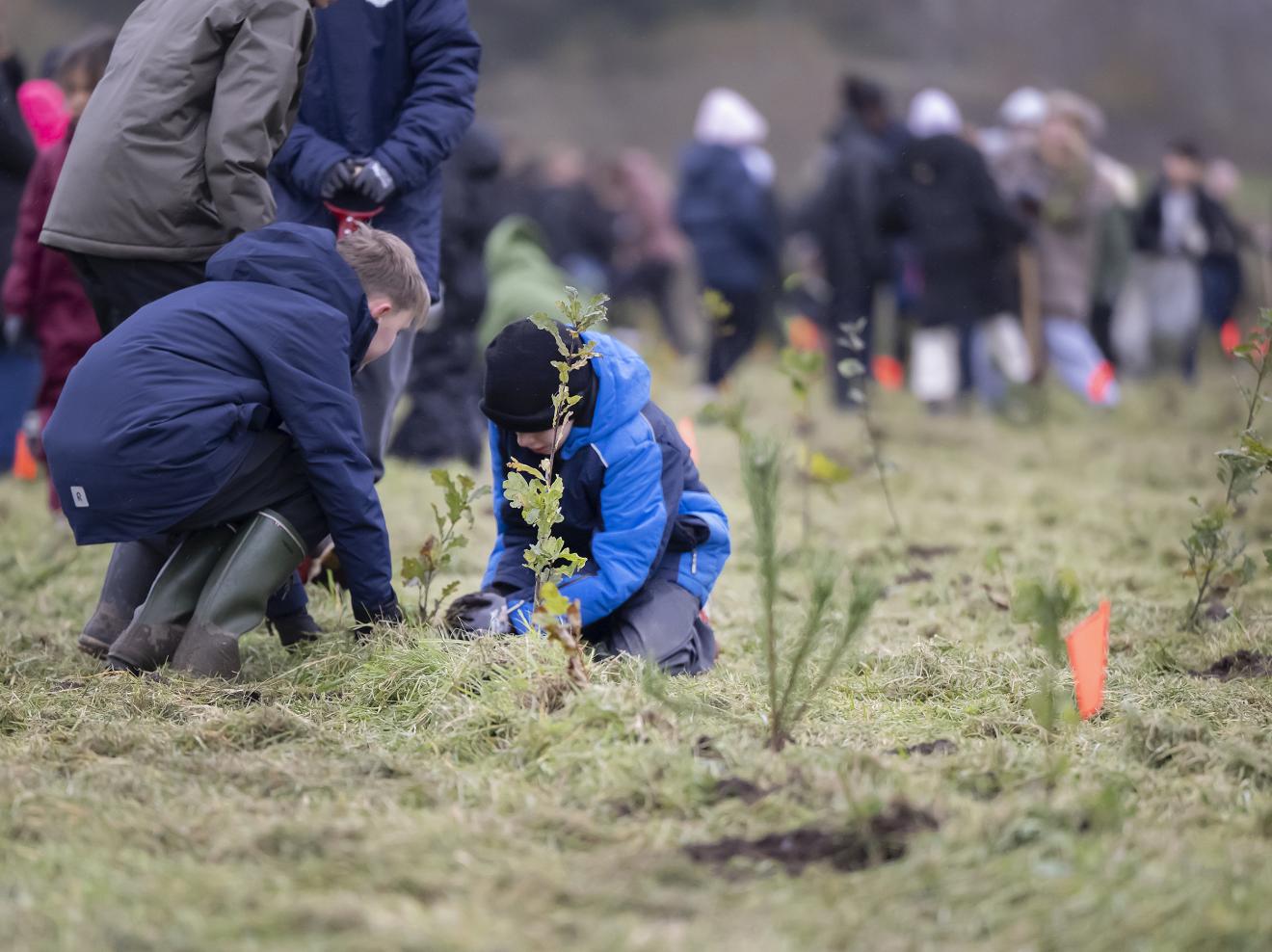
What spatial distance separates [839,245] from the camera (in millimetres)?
10031

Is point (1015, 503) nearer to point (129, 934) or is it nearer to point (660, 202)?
point (129, 934)

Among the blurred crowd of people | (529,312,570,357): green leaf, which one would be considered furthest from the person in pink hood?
(529,312,570,357): green leaf

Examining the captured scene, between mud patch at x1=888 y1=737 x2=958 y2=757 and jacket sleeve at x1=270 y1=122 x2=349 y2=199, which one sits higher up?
jacket sleeve at x1=270 y1=122 x2=349 y2=199

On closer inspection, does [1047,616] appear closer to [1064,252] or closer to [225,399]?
[225,399]

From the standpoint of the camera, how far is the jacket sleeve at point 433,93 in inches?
168

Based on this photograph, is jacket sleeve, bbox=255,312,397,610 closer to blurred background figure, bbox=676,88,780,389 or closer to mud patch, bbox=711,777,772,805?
mud patch, bbox=711,777,772,805

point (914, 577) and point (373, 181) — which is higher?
point (373, 181)

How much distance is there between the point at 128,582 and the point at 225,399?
0.68 metres

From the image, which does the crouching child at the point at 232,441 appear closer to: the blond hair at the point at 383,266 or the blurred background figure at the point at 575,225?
the blond hair at the point at 383,266

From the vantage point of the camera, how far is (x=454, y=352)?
7.05 meters

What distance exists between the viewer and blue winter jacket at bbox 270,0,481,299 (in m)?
4.28

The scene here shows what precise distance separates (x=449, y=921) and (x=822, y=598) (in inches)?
37.8

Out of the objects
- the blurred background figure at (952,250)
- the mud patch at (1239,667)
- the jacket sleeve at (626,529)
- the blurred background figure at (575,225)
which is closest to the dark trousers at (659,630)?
the jacket sleeve at (626,529)

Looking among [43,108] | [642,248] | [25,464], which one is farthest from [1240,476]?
[642,248]
